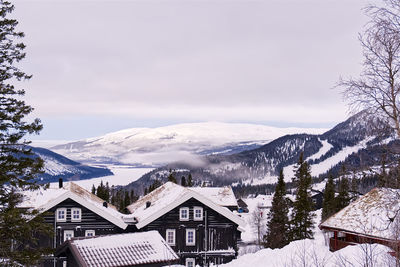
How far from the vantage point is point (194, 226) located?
3219cm

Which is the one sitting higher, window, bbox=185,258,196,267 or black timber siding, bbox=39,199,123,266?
black timber siding, bbox=39,199,123,266

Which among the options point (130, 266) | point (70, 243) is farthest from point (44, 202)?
point (130, 266)

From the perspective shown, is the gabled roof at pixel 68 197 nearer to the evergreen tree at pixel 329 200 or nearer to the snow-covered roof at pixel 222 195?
the snow-covered roof at pixel 222 195

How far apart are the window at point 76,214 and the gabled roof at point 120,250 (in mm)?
8166

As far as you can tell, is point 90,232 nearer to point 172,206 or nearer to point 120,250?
point 172,206

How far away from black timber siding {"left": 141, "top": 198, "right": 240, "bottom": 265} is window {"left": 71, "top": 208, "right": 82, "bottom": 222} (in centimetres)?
565

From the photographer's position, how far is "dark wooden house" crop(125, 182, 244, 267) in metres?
31.5

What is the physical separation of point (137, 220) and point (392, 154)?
81.3ft

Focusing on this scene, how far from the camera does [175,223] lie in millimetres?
31844

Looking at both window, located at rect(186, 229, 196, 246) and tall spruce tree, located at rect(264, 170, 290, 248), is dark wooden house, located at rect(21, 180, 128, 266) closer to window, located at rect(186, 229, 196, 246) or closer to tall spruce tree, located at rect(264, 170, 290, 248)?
window, located at rect(186, 229, 196, 246)

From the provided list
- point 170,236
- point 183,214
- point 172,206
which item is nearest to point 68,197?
point 172,206

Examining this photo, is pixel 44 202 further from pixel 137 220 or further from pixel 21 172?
pixel 21 172

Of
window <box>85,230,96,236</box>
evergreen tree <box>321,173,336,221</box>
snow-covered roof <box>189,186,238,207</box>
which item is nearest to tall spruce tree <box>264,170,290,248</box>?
snow-covered roof <box>189,186,238,207</box>

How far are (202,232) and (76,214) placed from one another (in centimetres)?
1103
